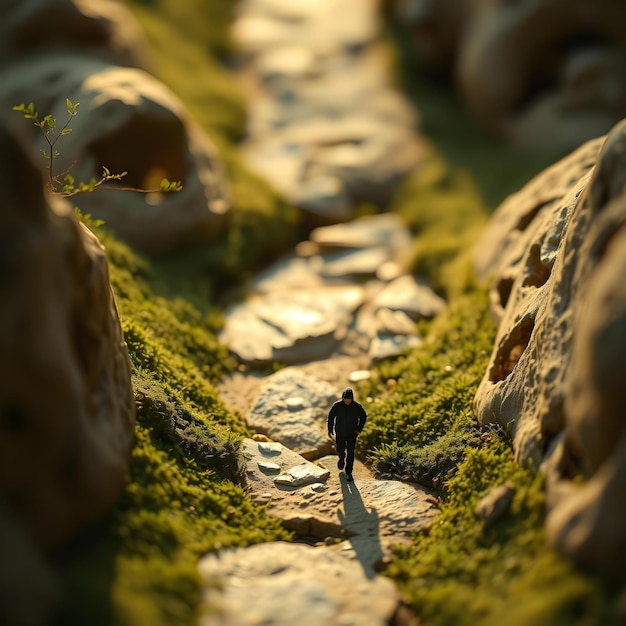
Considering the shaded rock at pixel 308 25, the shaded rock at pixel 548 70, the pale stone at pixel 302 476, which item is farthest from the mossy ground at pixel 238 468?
the shaded rock at pixel 308 25

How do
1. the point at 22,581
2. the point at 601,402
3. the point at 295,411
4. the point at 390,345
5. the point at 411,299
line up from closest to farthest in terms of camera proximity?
the point at 22,581, the point at 601,402, the point at 295,411, the point at 390,345, the point at 411,299

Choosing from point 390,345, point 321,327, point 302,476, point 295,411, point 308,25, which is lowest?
point 302,476

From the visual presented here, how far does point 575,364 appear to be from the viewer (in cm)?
582

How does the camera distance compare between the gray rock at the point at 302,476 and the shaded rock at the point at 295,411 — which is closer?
the gray rock at the point at 302,476

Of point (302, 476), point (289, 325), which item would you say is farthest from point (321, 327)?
point (302, 476)

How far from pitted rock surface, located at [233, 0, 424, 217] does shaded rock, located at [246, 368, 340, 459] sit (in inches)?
205

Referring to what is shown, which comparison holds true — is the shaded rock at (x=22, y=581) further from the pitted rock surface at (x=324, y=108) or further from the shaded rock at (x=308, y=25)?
the shaded rock at (x=308, y=25)

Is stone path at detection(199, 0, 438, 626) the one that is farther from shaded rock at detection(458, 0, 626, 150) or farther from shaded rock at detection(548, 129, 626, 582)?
shaded rock at detection(458, 0, 626, 150)

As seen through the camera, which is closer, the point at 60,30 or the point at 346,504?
the point at 346,504

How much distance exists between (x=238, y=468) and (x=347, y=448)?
3.60 feet

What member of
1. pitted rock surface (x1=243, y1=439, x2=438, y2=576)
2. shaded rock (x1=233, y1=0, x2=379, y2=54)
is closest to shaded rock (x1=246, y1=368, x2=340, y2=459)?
pitted rock surface (x1=243, y1=439, x2=438, y2=576)

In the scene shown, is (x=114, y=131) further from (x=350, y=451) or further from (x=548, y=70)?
(x=548, y=70)

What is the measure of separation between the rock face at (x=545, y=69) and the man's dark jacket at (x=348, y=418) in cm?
820

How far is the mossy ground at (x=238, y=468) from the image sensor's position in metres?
5.44
